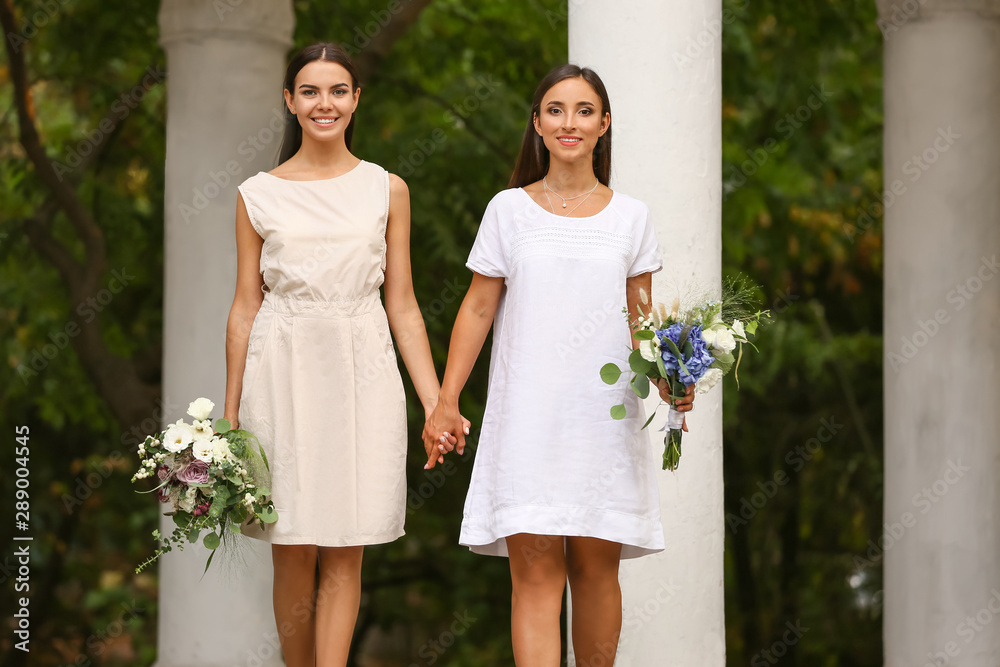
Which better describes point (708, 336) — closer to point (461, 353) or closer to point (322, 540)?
point (461, 353)

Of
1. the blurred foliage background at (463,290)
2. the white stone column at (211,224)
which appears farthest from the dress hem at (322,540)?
the blurred foliage background at (463,290)

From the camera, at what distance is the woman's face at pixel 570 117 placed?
3.85 m

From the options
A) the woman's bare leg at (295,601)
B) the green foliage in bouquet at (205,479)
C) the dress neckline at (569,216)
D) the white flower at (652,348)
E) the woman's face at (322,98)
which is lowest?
the woman's bare leg at (295,601)

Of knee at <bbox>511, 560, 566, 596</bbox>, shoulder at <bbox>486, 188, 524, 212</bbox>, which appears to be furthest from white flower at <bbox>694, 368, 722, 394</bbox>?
shoulder at <bbox>486, 188, 524, 212</bbox>

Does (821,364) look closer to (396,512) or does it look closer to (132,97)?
(132,97)

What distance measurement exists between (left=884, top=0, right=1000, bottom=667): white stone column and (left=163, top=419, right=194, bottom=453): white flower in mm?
4010

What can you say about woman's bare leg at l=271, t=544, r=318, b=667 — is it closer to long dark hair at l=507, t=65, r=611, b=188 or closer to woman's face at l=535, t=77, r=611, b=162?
long dark hair at l=507, t=65, r=611, b=188

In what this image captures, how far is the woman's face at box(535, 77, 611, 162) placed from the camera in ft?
12.6

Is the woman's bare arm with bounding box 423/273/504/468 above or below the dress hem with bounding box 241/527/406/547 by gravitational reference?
above

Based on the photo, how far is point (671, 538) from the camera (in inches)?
175

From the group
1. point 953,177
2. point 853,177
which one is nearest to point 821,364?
point 853,177

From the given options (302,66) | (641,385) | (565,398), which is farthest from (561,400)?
(302,66)

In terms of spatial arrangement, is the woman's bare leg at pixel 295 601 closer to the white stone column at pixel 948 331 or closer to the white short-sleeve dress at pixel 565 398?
the white short-sleeve dress at pixel 565 398

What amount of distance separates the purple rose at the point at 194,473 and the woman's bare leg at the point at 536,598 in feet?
3.20
